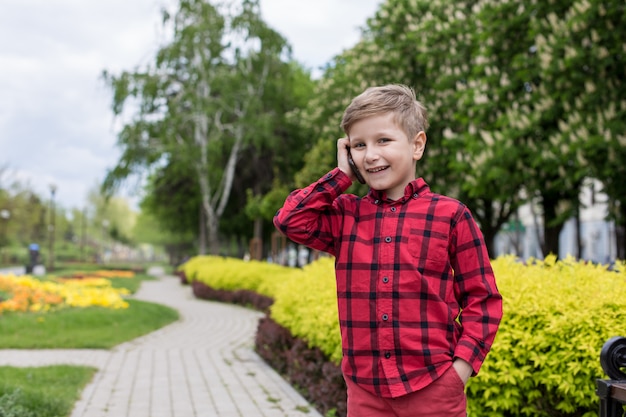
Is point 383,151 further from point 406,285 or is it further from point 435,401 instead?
point 435,401

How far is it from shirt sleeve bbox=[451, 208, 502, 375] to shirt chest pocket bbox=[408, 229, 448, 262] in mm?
56

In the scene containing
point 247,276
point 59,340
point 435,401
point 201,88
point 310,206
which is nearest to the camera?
point 435,401

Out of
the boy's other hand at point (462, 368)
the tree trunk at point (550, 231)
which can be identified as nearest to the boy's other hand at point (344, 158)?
the boy's other hand at point (462, 368)

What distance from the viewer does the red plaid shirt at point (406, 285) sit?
2287 mm

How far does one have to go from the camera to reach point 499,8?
12.4 meters

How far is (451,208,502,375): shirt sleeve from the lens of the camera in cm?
229

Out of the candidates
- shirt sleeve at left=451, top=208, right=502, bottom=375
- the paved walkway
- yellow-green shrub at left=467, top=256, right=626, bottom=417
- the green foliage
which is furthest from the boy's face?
the paved walkway

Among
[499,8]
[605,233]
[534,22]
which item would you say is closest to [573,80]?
[534,22]

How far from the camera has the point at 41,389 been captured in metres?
6.17

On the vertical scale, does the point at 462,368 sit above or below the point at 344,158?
below

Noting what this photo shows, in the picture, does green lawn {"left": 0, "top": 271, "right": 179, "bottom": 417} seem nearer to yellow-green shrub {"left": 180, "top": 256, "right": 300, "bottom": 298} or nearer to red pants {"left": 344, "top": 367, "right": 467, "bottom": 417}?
yellow-green shrub {"left": 180, "top": 256, "right": 300, "bottom": 298}

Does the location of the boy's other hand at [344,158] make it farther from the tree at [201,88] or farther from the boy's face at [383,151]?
the tree at [201,88]

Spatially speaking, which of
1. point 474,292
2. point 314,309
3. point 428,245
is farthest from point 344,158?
point 314,309

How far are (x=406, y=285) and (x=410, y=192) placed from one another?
34 centimetres
